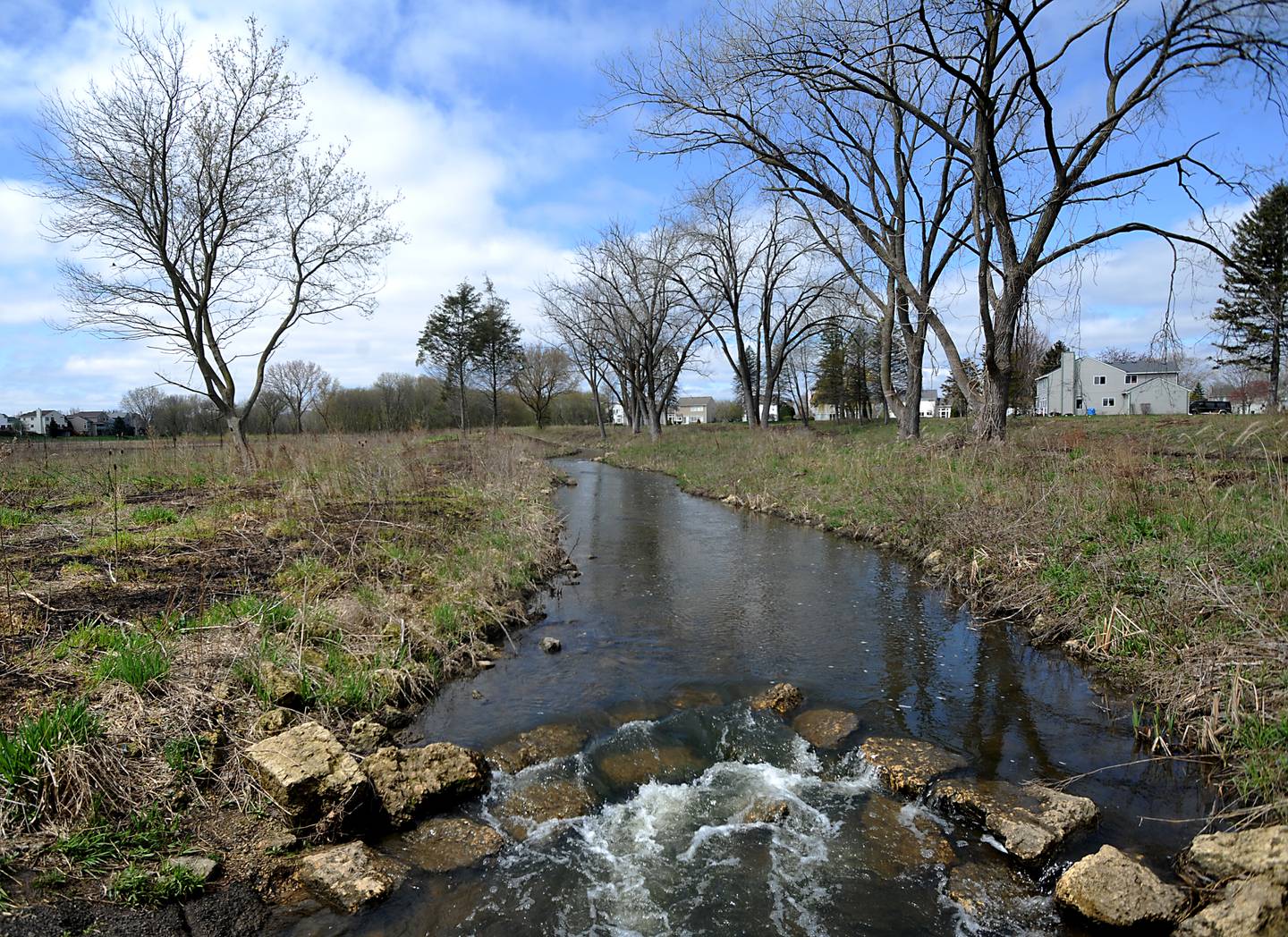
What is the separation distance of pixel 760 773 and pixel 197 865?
327 cm

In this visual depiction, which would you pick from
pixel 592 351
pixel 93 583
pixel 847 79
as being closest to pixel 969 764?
pixel 93 583

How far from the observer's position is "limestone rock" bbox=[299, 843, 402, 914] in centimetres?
321

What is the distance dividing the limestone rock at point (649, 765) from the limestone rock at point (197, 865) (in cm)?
225

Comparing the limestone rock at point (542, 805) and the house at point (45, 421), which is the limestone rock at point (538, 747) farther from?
the house at point (45, 421)

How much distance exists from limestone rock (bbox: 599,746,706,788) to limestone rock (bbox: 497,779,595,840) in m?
0.27

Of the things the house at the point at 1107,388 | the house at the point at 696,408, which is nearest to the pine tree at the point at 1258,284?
the house at the point at 1107,388

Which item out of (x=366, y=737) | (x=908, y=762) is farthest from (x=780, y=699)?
(x=366, y=737)

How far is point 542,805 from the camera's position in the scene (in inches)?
161

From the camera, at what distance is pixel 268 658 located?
4.88m

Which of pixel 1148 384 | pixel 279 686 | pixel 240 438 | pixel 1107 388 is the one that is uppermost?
pixel 1107 388

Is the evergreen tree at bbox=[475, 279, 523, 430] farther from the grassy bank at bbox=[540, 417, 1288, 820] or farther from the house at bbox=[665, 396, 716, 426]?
the house at bbox=[665, 396, 716, 426]

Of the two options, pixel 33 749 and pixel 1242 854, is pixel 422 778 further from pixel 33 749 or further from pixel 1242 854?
pixel 1242 854

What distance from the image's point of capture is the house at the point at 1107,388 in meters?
53.5

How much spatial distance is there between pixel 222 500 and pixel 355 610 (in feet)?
21.7
